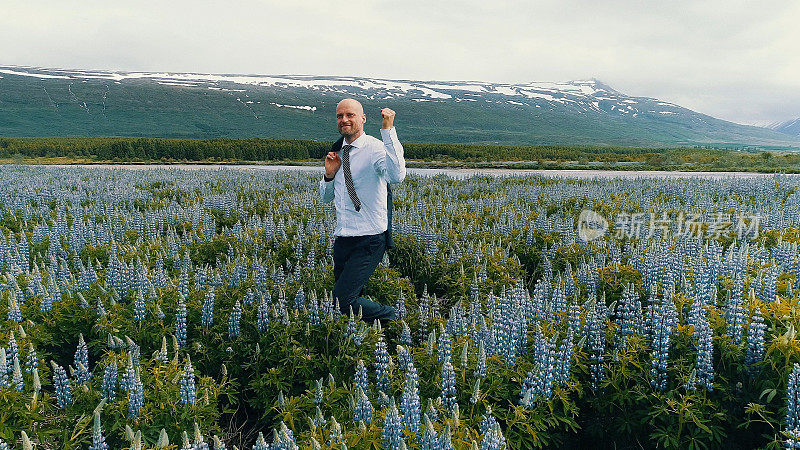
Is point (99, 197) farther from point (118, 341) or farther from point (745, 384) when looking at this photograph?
point (745, 384)

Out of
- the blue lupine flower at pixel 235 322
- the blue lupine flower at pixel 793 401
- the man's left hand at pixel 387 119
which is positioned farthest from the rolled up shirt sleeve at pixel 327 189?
the blue lupine flower at pixel 793 401

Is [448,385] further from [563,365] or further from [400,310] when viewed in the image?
[400,310]

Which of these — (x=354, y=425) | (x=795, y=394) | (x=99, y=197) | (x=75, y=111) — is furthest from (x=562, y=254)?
(x=75, y=111)

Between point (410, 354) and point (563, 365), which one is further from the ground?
point (563, 365)

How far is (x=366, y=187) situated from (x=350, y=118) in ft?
2.27

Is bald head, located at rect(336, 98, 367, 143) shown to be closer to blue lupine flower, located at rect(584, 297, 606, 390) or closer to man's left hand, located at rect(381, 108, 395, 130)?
man's left hand, located at rect(381, 108, 395, 130)

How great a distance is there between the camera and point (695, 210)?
11.0 m

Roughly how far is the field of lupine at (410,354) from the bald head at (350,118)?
170cm

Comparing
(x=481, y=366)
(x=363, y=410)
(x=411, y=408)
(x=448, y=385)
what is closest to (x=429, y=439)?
(x=411, y=408)

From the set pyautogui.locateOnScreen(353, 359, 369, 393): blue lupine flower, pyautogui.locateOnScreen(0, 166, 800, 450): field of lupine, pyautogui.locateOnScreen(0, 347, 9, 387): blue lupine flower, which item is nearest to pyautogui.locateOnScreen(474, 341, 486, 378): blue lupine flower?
pyautogui.locateOnScreen(0, 166, 800, 450): field of lupine

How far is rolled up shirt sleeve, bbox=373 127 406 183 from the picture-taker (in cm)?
453

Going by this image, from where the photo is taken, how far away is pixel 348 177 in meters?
4.92

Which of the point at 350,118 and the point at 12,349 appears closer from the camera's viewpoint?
the point at 12,349

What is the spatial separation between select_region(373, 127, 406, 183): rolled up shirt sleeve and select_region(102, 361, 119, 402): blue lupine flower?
8.92 ft
